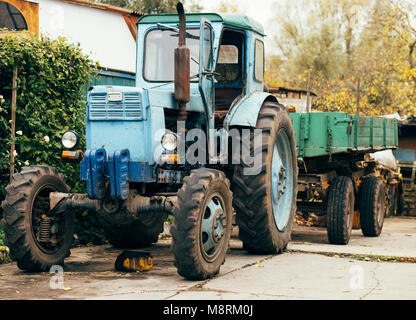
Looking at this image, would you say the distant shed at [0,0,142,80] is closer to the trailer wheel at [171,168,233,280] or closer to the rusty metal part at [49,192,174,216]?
the rusty metal part at [49,192,174,216]

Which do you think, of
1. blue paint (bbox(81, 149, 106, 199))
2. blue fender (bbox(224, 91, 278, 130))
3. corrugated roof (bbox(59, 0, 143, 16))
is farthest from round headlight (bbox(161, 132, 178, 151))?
corrugated roof (bbox(59, 0, 143, 16))

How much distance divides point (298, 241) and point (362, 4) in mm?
35061

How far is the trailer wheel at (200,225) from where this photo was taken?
7.01m

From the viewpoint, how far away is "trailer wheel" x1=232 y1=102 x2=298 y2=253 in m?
8.69

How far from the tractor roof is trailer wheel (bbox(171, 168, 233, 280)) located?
91.7 inches

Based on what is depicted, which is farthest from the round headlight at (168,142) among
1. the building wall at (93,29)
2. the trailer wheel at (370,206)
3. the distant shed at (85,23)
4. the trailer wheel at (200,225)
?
the building wall at (93,29)

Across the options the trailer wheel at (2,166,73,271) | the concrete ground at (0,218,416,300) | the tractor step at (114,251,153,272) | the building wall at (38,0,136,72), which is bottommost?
the concrete ground at (0,218,416,300)

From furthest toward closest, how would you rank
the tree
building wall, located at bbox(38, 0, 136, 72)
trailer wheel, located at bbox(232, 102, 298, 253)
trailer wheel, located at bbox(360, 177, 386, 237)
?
1. the tree
2. building wall, located at bbox(38, 0, 136, 72)
3. trailer wheel, located at bbox(360, 177, 386, 237)
4. trailer wheel, located at bbox(232, 102, 298, 253)

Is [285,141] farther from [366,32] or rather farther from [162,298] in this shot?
[366,32]

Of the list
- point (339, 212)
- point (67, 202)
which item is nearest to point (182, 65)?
point (67, 202)

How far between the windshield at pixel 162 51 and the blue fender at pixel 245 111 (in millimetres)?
825

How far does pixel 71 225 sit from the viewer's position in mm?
8281

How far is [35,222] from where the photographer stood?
785cm

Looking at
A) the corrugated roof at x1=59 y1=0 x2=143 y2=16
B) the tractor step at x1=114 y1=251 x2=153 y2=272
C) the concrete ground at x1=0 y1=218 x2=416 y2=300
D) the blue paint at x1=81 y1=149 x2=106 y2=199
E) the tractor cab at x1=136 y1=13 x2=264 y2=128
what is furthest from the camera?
the corrugated roof at x1=59 y1=0 x2=143 y2=16
